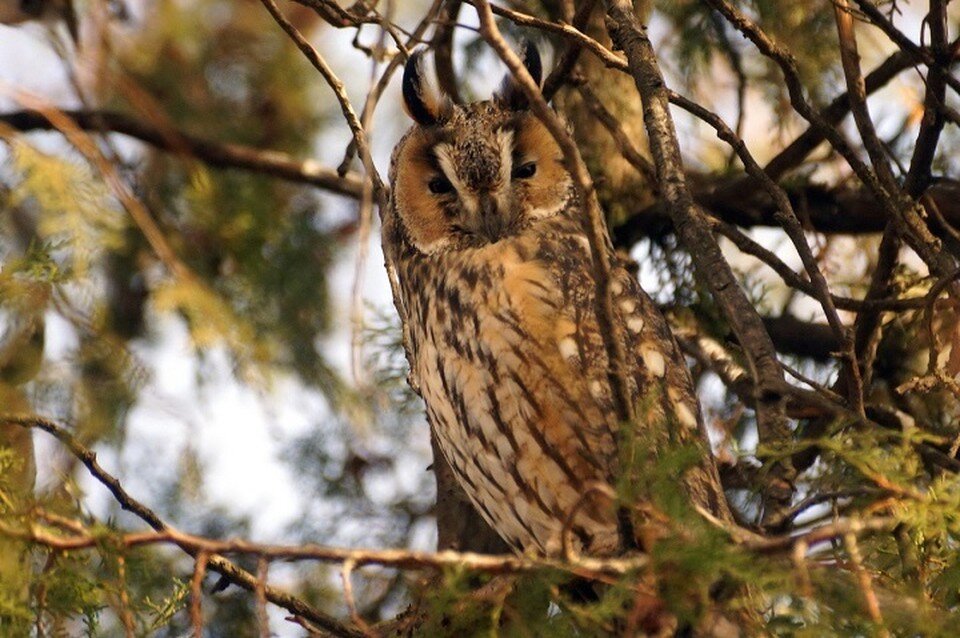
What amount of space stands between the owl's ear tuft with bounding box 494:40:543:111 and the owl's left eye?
16 centimetres

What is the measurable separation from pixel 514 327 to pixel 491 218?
0.35 meters

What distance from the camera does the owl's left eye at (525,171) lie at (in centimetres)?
311

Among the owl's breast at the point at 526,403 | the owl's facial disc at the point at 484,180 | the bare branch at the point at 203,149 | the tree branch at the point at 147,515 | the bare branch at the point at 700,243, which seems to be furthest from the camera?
the bare branch at the point at 203,149

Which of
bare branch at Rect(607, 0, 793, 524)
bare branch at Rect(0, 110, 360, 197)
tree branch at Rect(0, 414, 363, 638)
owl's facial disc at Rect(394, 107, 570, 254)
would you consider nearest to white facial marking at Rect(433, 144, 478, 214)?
owl's facial disc at Rect(394, 107, 570, 254)

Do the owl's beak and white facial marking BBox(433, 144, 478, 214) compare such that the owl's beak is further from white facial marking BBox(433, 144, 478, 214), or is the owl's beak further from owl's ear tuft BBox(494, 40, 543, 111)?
owl's ear tuft BBox(494, 40, 543, 111)

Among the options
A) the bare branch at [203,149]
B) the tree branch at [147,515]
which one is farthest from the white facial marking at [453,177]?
the tree branch at [147,515]

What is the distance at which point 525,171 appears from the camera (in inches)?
124

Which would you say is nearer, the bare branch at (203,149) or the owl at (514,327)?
the owl at (514,327)

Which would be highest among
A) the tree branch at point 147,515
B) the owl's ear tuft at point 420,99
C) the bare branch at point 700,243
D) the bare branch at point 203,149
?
the bare branch at point 203,149

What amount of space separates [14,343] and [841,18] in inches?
88.4

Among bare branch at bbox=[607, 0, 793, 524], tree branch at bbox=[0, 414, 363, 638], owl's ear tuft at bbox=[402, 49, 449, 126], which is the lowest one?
tree branch at bbox=[0, 414, 363, 638]

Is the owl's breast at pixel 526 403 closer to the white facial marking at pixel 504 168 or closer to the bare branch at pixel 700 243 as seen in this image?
the white facial marking at pixel 504 168

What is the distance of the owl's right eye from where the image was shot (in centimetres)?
312

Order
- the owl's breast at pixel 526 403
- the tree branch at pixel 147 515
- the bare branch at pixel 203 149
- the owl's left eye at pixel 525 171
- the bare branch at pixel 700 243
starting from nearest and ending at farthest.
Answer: the tree branch at pixel 147 515 → the bare branch at pixel 700 243 → the owl's breast at pixel 526 403 → the owl's left eye at pixel 525 171 → the bare branch at pixel 203 149
